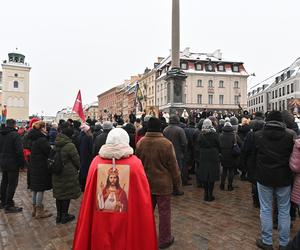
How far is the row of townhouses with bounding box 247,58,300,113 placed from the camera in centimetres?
6619

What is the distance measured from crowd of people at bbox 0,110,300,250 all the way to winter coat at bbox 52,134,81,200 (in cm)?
2

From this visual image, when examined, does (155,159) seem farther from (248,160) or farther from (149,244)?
(248,160)

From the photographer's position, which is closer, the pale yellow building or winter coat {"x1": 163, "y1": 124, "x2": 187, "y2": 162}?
winter coat {"x1": 163, "y1": 124, "x2": 187, "y2": 162}

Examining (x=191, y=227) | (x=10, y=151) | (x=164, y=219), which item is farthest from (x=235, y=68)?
(x=164, y=219)

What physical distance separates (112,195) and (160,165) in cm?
164

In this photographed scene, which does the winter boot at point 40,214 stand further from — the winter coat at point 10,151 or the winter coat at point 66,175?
the winter coat at point 10,151

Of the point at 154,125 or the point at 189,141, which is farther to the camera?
the point at 189,141

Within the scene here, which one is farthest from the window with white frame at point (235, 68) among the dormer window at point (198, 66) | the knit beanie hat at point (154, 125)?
the knit beanie hat at point (154, 125)

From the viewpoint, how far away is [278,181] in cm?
474

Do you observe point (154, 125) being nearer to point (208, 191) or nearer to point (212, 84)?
point (208, 191)

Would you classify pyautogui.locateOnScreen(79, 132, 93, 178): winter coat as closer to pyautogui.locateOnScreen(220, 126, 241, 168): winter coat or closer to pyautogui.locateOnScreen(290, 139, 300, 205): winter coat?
pyautogui.locateOnScreen(220, 126, 241, 168): winter coat

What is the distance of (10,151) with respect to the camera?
7.14 meters

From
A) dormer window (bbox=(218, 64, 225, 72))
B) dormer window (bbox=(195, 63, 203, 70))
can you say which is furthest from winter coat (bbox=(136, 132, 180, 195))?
dormer window (bbox=(218, 64, 225, 72))

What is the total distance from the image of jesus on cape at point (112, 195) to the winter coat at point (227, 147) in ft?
19.0
